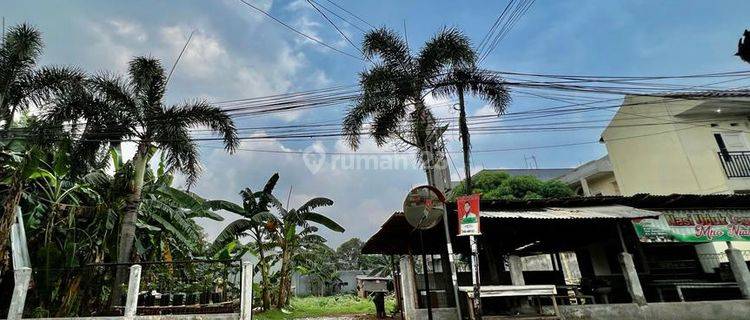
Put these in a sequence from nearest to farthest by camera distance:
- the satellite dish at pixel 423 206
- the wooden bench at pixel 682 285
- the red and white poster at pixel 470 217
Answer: the red and white poster at pixel 470 217 → the satellite dish at pixel 423 206 → the wooden bench at pixel 682 285

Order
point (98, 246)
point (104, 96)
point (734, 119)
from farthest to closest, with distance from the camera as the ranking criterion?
1. point (734, 119)
2. point (98, 246)
3. point (104, 96)

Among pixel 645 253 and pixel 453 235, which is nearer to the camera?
pixel 453 235

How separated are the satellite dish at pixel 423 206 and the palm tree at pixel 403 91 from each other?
6.56 m

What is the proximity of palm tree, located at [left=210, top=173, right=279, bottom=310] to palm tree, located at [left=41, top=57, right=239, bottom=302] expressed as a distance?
11.8 ft

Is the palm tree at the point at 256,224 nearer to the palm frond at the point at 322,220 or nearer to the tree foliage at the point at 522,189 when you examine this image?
the palm frond at the point at 322,220

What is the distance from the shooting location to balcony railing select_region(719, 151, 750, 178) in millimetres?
16334

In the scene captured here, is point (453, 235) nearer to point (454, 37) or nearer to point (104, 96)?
point (454, 37)

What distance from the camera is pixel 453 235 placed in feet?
37.5

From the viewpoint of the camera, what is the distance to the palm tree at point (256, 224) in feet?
50.6

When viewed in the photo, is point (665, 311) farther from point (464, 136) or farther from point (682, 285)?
point (464, 136)

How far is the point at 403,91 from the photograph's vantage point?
1358 centimetres

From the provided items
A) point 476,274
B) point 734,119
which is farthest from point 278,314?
point 734,119

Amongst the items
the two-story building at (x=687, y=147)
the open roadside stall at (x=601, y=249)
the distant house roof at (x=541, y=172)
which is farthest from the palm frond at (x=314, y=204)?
the distant house roof at (x=541, y=172)

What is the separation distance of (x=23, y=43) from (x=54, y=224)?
628 cm
